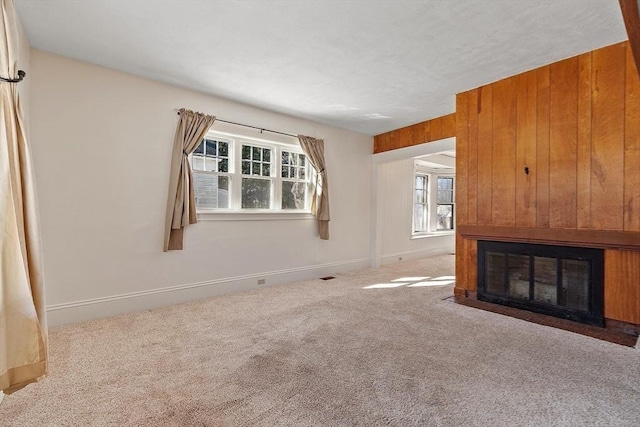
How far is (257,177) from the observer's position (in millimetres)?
4410

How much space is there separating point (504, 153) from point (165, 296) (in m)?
4.23

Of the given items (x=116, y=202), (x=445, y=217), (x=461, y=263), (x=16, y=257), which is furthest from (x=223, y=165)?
(x=445, y=217)

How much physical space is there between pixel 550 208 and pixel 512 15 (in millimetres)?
1893

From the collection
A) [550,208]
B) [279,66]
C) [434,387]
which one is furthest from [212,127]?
[550,208]

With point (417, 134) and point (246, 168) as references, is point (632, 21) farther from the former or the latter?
point (417, 134)

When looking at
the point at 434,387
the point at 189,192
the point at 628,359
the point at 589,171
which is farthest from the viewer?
the point at 189,192

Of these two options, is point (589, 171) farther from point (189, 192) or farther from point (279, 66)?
point (189, 192)

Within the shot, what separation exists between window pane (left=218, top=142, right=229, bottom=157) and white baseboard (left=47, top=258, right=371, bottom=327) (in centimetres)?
167

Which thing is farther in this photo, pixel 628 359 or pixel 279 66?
pixel 279 66

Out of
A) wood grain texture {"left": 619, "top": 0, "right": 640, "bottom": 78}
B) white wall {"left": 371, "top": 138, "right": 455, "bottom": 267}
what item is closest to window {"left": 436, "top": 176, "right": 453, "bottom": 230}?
white wall {"left": 371, "top": 138, "right": 455, "bottom": 267}

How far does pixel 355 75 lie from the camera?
10.9ft

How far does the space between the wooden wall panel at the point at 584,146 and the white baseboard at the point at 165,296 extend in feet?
11.3

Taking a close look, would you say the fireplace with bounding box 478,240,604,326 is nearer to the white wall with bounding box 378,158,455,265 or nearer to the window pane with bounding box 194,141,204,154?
the white wall with bounding box 378,158,455,265

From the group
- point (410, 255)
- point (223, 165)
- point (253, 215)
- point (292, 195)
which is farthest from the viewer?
point (410, 255)
